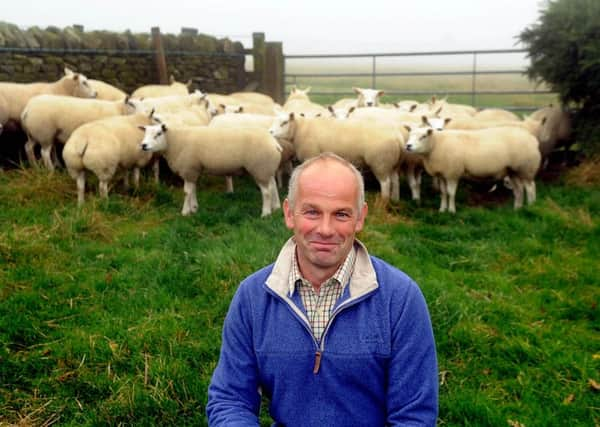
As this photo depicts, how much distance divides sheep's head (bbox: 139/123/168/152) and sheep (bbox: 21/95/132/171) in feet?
4.94

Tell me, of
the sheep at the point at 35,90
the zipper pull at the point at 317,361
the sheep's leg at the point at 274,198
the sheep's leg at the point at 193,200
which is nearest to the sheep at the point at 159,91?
the sheep at the point at 35,90

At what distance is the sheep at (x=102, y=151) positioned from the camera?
7629 mm

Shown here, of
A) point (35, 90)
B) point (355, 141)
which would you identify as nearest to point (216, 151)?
point (355, 141)

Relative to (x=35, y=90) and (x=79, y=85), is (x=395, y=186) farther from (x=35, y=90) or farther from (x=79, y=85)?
(x=35, y=90)

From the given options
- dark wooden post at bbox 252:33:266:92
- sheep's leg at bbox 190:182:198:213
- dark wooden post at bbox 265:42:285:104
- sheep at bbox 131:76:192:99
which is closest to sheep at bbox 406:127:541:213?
sheep's leg at bbox 190:182:198:213

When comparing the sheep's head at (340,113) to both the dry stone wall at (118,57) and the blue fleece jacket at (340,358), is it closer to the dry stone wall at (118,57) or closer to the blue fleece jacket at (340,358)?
the dry stone wall at (118,57)

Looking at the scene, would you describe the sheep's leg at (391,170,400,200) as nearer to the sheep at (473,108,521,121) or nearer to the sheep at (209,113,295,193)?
the sheep at (209,113,295,193)

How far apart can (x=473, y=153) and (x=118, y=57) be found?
7795 mm

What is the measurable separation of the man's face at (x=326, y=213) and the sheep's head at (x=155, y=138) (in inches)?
228

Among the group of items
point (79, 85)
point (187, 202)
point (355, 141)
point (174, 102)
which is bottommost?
point (187, 202)

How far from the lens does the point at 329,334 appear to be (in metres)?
2.18

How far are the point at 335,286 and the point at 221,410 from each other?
59 centimetres

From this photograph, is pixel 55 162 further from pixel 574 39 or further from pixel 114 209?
pixel 574 39

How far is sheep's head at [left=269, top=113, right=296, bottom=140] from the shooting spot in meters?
8.39
